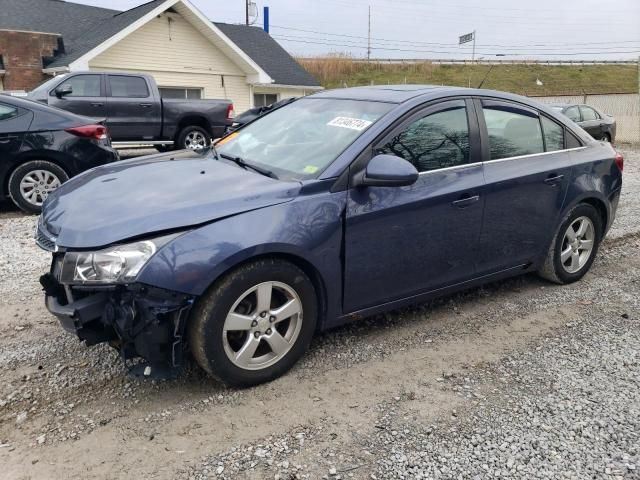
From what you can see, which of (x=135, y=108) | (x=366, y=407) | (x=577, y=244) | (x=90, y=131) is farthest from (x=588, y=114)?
(x=366, y=407)

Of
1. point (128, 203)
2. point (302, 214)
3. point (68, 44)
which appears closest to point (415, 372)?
point (302, 214)

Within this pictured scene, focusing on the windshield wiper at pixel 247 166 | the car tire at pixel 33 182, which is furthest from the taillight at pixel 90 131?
the windshield wiper at pixel 247 166

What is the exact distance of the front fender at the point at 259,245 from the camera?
8.98 feet

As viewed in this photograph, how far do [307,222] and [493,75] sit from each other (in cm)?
5159

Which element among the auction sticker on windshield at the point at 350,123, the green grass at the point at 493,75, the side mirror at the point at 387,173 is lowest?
the side mirror at the point at 387,173

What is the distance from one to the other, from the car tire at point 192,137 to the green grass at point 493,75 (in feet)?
91.0

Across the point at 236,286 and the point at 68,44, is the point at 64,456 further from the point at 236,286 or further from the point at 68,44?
the point at 68,44

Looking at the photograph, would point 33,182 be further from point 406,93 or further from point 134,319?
point 406,93

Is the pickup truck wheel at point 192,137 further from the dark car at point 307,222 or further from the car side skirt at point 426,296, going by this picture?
the car side skirt at point 426,296

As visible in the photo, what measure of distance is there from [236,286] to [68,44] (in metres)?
20.7

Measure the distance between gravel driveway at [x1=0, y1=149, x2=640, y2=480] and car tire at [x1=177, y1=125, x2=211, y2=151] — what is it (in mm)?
8730

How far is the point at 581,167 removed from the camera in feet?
15.0

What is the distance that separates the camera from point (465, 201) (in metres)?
3.79

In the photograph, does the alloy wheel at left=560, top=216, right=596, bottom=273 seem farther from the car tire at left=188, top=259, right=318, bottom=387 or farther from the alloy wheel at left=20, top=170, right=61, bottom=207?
the alloy wheel at left=20, top=170, right=61, bottom=207
